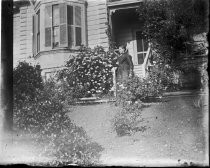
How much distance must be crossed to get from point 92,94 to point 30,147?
4.99ft

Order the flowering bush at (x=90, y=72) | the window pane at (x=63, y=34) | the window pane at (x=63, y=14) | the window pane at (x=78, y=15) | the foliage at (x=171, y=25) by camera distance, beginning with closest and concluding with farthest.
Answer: the foliage at (x=171, y=25), the flowering bush at (x=90, y=72), the window pane at (x=63, y=14), the window pane at (x=63, y=34), the window pane at (x=78, y=15)

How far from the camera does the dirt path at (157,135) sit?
355cm

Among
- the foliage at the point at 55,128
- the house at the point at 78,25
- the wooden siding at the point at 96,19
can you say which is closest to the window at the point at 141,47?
the house at the point at 78,25

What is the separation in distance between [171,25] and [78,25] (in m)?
3.88

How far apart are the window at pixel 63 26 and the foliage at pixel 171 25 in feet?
8.44

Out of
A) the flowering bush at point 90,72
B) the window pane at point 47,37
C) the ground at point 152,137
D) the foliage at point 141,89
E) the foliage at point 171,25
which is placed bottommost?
the ground at point 152,137

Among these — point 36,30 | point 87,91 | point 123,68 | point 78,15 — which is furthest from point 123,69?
point 78,15

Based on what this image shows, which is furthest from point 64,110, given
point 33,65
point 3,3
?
point 3,3

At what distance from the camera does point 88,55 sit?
5.93 metres

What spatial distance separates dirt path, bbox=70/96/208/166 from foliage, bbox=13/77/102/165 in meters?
0.15

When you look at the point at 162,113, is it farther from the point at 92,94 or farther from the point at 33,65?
the point at 33,65

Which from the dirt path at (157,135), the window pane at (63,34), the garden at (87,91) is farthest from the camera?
the window pane at (63,34)

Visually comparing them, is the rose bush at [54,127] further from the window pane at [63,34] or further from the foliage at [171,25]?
the window pane at [63,34]

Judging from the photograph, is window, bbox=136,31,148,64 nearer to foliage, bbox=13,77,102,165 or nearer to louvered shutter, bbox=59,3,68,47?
louvered shutter, bbox=59,3,68,47
